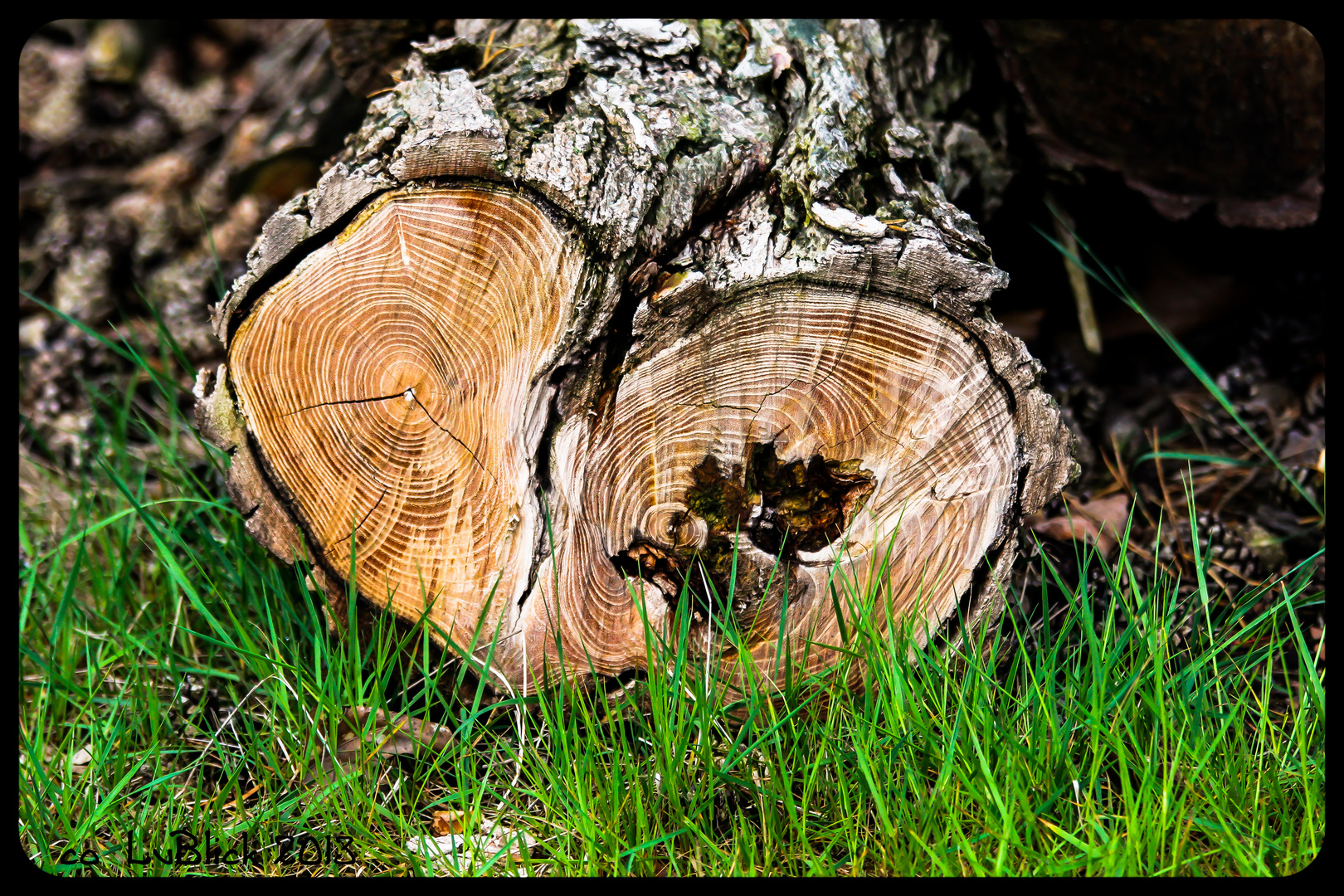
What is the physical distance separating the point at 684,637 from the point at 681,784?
25 cm

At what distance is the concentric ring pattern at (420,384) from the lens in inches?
56.0

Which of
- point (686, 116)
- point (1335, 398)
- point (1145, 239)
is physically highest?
point (686, 116)

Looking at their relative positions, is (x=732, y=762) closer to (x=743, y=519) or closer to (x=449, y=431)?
(x=743, y=519)

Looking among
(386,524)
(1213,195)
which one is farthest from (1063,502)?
(386,524)

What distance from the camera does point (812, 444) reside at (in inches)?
58.4

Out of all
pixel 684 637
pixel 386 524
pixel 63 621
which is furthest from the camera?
pixel 63 621

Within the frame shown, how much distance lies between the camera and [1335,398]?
1.95 metres

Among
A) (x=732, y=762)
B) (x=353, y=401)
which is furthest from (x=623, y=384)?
(x=732, y=762)

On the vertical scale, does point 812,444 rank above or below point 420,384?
below

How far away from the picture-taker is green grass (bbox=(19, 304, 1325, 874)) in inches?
53.2

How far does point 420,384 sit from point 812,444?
0.68 meters

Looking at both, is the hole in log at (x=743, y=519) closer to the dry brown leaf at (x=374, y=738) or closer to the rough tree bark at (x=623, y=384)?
the rough tree bark at (x=623, y=384)

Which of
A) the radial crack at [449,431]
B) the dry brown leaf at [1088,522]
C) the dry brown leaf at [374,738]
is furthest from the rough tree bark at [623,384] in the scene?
the dry brown leaf at [1088,522]
